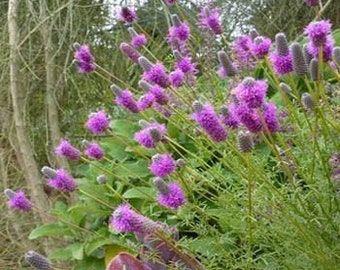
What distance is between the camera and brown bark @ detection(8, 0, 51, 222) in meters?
3.33

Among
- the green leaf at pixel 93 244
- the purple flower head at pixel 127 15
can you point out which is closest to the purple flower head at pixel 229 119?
the purple flower head at pixel 127 15

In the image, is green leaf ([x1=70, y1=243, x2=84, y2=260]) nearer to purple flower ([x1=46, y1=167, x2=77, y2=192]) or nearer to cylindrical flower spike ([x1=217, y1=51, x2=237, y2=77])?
purple flower ([x1=46, y1=167, x2=77, y2=192])

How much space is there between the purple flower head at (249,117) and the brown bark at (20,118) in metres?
2.24

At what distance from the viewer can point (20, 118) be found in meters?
3.35

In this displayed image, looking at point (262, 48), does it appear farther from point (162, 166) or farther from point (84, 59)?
point (84, 59)

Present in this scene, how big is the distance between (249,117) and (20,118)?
7.65 feet

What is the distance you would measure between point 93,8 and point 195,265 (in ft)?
7.91

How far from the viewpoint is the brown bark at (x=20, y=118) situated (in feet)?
10.9

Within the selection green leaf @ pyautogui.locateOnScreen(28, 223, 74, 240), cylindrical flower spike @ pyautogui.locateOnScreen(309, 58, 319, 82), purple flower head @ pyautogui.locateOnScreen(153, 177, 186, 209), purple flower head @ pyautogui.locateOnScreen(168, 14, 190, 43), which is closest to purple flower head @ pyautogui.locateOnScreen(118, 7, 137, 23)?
purple flower head @ pyautogui.locateOnScreen(168, 14, 190, 43)

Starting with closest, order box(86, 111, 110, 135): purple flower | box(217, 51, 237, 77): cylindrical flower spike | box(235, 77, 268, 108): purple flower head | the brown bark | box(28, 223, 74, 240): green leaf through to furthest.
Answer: box(235, 77, 268, 108): purple flower head, box(217, 51, 237, 77): cylindrical flower spike, box(86, 111, 110, 135): purple flower, box(28, 223, 74, 240): green leaf, the brown bark

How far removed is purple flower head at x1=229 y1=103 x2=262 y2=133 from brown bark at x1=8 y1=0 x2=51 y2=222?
7.36 ft

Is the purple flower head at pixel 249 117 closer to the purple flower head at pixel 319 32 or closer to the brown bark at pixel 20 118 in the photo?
the purple flower head at pixel 319 32

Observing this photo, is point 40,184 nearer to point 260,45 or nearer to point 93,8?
point 93,8

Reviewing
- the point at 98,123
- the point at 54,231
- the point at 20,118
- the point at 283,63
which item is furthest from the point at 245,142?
the point at 20,118
